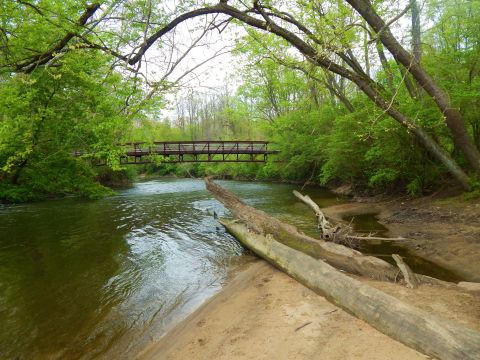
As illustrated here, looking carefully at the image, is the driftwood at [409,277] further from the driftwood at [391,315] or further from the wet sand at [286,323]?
the driftwood at [391,315]

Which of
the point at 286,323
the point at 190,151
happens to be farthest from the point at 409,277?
the point at 190,151

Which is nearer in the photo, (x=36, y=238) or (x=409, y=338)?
(x=409, y=338)

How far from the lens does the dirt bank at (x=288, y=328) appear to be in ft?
10.9

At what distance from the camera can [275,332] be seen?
382 cm

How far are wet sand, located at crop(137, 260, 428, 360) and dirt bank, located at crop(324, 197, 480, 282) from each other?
346 centimetres

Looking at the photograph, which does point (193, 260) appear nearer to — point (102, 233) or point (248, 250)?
point (248, 250)

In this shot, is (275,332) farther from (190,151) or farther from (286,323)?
(190,151)

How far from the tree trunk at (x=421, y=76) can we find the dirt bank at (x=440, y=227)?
5.34 feet

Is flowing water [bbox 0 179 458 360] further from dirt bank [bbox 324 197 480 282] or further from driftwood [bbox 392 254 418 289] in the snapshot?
driftwood [bbox 392 254 418 289]

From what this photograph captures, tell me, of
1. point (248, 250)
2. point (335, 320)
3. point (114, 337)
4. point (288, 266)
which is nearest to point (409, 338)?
point (335, 320)

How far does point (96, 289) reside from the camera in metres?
6.09

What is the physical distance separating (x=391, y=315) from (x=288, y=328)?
120 cm

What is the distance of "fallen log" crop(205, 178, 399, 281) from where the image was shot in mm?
5332

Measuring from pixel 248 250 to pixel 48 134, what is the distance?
7346 mm
